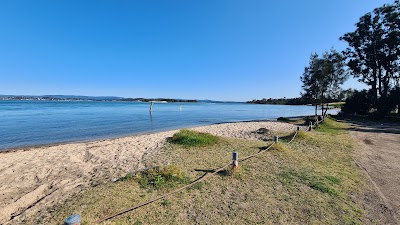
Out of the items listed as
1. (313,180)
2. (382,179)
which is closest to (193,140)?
(313,180)

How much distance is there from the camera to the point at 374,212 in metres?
4.81

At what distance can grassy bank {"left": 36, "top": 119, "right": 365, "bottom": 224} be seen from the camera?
4.43 m

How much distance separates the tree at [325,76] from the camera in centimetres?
2658

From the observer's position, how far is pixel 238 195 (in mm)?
5457

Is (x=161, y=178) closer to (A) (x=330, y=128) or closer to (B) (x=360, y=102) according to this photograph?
(A) (x=330, y=128)

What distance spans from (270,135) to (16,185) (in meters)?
13.5

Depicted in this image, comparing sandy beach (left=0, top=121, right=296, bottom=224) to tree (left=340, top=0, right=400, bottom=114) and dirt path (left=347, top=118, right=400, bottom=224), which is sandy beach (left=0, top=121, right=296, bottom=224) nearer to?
dirt path (left=347, top=118, right=400, bottom=224)

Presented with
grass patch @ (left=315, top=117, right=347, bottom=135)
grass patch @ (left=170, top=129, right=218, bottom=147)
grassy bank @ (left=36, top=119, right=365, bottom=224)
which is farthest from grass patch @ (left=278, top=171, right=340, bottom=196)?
grass patch @ (left=315, top=117, right=347, bottom=135)

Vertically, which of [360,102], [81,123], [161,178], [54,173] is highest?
[360,102]

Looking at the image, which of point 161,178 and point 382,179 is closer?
point 161,178

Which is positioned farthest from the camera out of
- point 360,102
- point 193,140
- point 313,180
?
point 360,102

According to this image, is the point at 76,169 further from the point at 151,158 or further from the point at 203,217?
the point at 203,217

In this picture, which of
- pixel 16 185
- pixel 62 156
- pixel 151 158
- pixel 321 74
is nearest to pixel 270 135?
pixel 151 158

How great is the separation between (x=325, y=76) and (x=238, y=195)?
26715mm
